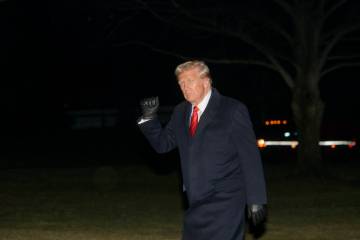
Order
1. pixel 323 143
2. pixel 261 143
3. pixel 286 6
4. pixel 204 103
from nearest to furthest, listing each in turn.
Answer: pixel 204 103
pixel 286 6
pixel 261 143
pixel 323 143

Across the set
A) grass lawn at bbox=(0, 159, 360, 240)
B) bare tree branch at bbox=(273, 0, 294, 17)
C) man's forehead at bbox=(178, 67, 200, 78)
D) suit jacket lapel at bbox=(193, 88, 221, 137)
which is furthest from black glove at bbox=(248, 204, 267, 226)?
bare tree branch at bbox=(273, 0, 294, 17)

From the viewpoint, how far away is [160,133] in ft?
19.7

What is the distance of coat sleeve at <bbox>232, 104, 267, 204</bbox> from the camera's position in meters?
A: 5.45

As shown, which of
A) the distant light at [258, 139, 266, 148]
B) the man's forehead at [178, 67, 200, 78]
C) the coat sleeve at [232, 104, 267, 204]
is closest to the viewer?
the coat sleeve at [232, 104, 267, 204]

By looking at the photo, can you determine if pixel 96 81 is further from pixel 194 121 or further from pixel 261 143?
pixel 194 121

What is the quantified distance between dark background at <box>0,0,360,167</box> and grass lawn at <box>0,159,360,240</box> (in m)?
3.90

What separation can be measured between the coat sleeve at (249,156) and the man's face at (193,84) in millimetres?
317

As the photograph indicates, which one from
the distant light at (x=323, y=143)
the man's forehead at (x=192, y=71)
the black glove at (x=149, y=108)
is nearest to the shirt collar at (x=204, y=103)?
the man's forehead at (x=192, y=71)

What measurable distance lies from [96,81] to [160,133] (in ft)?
123

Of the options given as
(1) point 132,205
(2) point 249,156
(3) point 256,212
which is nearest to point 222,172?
(2) point 249,156

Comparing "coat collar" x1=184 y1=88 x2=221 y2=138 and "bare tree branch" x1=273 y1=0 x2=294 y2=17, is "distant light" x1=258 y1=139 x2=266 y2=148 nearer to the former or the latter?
"bare tree branch" x1=273 y1=0 x2=294 y2=17

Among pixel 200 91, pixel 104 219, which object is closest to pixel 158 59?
pixel 104 219

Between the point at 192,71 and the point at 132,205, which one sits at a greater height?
the point at 192,71

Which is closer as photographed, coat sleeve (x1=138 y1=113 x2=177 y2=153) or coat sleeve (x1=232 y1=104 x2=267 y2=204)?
coat sleeve (x1=232 y1=104 x2=267 y2=204)
